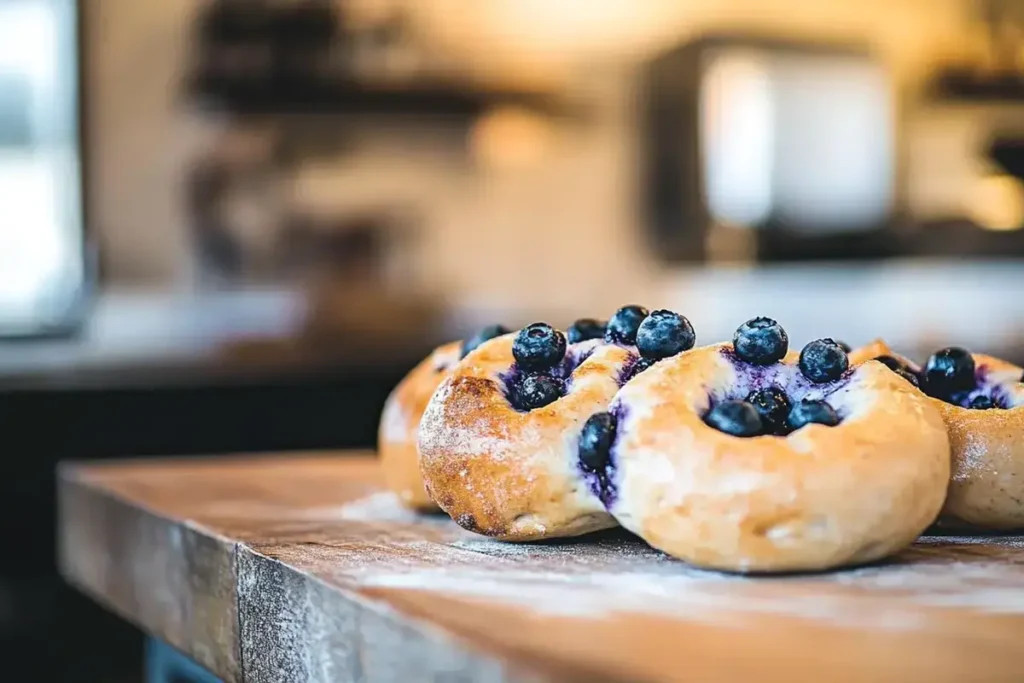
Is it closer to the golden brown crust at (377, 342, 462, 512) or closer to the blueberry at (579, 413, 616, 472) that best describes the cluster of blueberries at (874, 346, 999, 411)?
the blueberry at (579, 413, 616, 472)

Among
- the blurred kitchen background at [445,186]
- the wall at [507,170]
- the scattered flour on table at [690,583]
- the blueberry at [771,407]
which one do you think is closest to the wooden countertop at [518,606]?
the scattered flour on table at [690,583]

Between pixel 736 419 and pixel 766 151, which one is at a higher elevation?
pixel 766 151

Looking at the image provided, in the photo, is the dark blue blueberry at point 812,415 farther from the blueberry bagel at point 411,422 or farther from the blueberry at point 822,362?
the blueberry bagel at point 411,422

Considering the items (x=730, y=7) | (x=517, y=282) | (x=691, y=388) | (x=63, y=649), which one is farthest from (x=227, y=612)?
(x=730, y=7)

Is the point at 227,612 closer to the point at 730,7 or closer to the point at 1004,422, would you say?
the point at 1004,422

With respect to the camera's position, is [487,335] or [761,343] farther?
[487,335]

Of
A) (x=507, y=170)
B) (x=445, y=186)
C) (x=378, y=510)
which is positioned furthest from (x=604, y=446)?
(x=507, y=170)

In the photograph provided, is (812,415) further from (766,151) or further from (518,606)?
(766,151)
